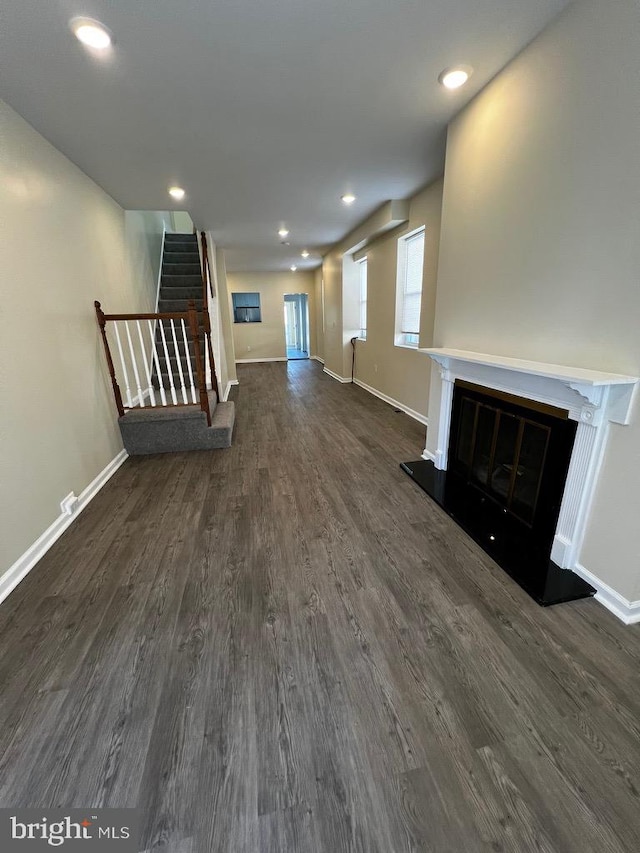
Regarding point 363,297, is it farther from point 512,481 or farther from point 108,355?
point 512,481

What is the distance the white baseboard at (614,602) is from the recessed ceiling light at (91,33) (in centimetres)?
345

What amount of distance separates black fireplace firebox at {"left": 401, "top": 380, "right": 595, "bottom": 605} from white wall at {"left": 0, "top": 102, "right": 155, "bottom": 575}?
2627 millimetres

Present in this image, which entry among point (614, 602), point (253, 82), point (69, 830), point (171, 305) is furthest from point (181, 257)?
point (614, 602)

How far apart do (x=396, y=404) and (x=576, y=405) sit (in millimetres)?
3417

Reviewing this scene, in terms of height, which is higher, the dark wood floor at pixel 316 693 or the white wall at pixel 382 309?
the white wall at pixel 382 309

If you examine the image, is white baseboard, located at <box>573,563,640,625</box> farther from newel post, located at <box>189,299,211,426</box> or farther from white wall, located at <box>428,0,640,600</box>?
newel post, located at <box>189,299,211,426</box>

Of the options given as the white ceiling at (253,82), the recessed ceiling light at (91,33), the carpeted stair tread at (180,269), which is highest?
the white ceiling at (253,82)

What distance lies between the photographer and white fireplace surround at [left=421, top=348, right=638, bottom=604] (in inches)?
58.9

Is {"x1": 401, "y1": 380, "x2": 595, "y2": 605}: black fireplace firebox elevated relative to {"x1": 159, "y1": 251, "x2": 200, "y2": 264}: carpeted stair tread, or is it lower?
lower

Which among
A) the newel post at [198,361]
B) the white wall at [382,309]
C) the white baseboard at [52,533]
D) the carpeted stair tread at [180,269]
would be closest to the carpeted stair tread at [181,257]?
the carpeted stair tread at [180,269]

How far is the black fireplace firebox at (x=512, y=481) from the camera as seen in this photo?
178 cm

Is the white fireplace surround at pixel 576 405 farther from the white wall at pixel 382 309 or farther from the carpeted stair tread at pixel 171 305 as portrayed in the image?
the carpeted stair tread at pixel 171 305

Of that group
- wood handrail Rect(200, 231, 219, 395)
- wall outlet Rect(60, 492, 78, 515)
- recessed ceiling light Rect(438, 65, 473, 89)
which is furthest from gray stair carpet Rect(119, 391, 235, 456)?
recessed ceiling light Rect(438, 65, 473, 89)

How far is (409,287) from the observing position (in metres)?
4.59
